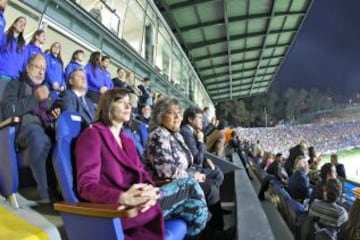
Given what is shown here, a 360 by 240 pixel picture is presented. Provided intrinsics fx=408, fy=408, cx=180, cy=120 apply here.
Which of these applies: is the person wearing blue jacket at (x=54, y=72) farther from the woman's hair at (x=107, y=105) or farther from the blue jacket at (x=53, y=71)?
the woman's hair at (x=107, y=105)

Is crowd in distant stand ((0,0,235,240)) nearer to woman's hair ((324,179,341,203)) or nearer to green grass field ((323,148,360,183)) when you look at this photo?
woman's hair ((324,179,341,203))

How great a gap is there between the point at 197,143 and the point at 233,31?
16290mm

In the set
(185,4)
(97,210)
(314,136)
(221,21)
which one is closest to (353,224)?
(97,210)

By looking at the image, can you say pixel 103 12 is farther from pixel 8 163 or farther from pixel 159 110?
pixel 8 163

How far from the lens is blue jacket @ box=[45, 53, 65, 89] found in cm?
454

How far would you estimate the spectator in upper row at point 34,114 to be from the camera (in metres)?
2.68

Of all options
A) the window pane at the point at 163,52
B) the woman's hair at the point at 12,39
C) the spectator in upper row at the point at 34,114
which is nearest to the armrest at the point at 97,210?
the spectator in upper row at the point at 34,114

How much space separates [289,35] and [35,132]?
71.0 feet

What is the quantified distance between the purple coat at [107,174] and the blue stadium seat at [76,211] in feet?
0.19

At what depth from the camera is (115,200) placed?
192 centimetres

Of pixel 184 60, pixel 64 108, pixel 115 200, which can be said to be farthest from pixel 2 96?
pixel 184 60

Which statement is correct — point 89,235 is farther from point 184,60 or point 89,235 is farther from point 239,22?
point 184,60

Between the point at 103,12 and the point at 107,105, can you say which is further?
the point at 103,12

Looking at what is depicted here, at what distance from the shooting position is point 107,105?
2.36 meters
